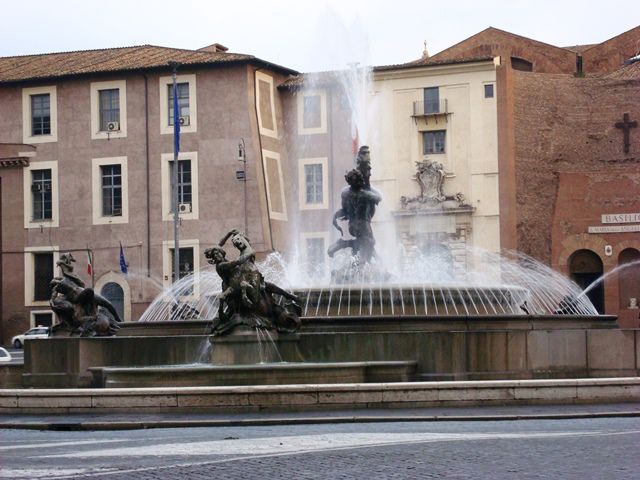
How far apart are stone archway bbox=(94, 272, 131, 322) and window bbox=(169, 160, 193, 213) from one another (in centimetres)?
380

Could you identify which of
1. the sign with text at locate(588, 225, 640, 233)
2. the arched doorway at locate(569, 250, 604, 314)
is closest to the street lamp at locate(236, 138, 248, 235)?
the arched doorway at locate(569, 250, 604, 314)

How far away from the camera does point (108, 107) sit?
59.6m

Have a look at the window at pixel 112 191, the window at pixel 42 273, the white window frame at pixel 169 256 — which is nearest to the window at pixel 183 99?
the window at pixel 112 191

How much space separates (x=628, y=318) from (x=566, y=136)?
9.28 m

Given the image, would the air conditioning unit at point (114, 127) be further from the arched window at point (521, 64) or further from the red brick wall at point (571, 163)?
the arched window at point (521, 64)

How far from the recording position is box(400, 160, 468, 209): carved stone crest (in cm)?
5847

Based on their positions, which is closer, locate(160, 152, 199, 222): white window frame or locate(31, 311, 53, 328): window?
locate(160, 152, 199, 222): white window frame

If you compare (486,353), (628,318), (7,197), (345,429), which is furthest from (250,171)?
(345,429)

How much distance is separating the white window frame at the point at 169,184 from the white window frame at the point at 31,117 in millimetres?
5763

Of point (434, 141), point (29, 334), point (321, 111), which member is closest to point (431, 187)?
point (434, 141)

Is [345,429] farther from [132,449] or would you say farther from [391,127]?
[391,127]

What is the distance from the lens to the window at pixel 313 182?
192 ft

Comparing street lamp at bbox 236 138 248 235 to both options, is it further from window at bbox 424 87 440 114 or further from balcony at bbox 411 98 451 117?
window at bbox 424 87 440 114

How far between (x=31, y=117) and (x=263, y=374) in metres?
44.8
